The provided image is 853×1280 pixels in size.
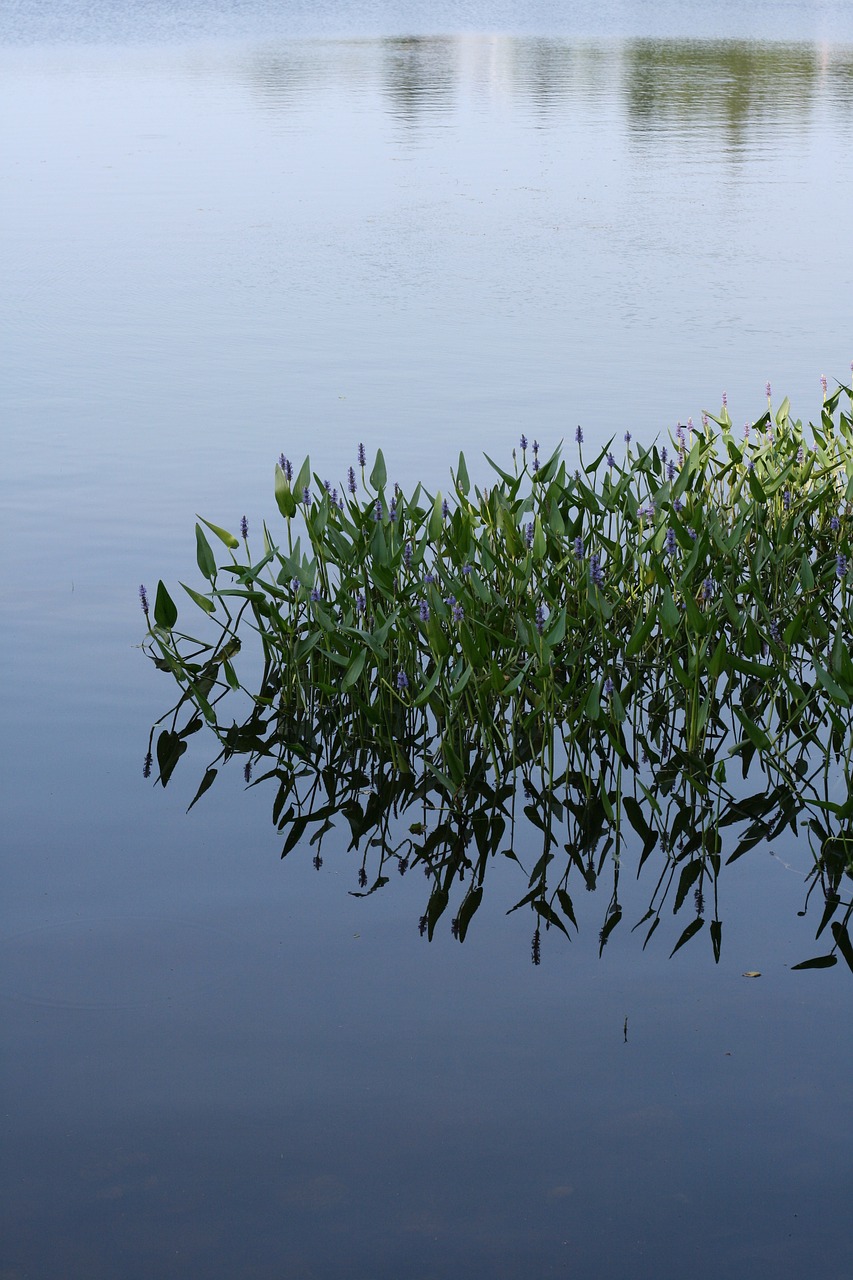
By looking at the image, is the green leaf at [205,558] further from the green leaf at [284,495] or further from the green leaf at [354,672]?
the green leaf at [354,672]

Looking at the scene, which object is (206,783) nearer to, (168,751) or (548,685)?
(168,751)

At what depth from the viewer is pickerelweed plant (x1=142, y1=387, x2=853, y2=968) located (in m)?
4.53

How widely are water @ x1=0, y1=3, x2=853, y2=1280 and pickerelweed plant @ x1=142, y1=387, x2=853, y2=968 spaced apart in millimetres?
229

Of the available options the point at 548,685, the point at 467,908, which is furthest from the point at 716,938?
the point at 548,685

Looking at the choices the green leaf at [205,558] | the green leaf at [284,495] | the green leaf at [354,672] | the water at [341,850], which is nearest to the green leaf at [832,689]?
the water at [341,850]

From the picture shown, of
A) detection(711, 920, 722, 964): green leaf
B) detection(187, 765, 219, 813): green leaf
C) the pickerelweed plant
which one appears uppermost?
the pickerelweed plant

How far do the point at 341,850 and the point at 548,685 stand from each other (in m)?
0.82

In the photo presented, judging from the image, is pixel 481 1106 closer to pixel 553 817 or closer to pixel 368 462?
pixel 553 817

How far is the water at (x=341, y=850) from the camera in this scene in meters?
3.10

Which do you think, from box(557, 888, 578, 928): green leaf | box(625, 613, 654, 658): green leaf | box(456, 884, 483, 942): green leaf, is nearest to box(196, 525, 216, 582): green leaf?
box(625, 613, 654, 658): green leaf

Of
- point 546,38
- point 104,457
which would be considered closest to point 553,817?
point 104,457

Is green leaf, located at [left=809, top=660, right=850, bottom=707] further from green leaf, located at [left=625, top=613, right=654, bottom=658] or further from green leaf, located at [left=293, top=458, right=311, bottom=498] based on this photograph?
green leaf, located at [left=293, top=458, right=311, bottom=498]

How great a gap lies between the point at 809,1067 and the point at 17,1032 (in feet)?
6.25

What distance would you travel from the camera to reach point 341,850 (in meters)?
4.52
